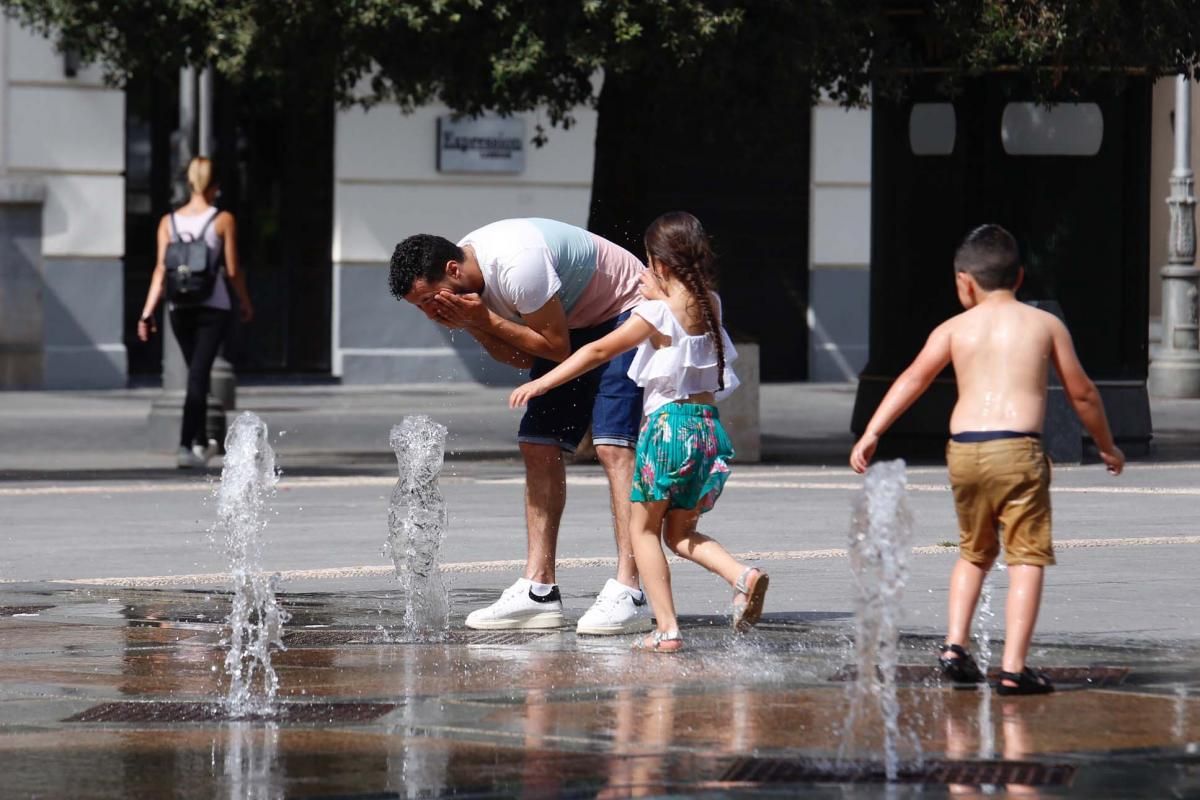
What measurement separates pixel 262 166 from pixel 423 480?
16.3m

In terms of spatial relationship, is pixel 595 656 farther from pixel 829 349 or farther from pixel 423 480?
pixel 829 349

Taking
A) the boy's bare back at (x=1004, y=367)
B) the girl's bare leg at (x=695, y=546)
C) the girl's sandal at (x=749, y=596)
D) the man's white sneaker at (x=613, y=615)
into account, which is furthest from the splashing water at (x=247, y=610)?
the boy's bare back at (x=1004, y=367)

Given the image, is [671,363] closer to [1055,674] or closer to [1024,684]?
[1055,674]

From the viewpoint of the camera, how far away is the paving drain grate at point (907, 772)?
5.26 m

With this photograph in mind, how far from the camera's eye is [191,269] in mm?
14266

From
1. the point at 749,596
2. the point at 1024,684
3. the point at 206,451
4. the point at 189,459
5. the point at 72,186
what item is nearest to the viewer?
the point at 1024,684

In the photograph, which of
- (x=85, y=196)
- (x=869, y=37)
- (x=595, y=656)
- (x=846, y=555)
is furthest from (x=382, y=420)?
(x=595, y=656)

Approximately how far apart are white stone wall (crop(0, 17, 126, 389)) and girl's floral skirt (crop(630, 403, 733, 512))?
53.4 feet

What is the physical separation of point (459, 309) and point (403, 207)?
17.0 m

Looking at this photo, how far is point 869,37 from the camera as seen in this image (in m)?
14.9

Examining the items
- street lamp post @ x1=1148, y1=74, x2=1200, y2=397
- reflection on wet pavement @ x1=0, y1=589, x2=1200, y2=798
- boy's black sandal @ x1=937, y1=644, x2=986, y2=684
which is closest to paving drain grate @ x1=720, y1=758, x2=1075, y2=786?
reflection on wet pavement @ x1=0, y1=589, x2=1200, y2=798

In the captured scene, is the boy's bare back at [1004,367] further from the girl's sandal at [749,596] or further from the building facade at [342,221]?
the building facade at [342,221]

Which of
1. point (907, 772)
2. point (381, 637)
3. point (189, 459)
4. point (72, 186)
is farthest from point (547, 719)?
point (72, 186)

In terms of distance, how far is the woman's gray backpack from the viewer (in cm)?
1427
